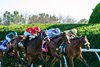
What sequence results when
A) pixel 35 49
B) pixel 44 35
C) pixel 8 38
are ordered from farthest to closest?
1. pixel 8 38
2. pixel 35 49
3. pixel 44 35

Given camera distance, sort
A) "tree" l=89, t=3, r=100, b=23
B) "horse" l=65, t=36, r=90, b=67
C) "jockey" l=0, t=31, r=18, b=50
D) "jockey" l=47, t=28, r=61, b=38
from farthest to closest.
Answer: "tree" l=89, t=3, r=100, b=23 → "jockey" l=0, t=31, r=18, b=50 → "jockey" l=47, t=28, r=61, b=38 → "horse" l=65, t=36, r=90, b=67

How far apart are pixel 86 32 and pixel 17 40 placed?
2.14 meters

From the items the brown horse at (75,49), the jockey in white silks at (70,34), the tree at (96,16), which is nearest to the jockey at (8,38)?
the jockey in white silks at (70,34)

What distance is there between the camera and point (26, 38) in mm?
11148

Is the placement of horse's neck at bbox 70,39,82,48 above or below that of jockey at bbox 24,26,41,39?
below

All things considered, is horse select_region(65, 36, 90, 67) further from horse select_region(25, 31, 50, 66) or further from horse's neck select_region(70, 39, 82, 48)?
horse select_region(25, 31, 50, 66)

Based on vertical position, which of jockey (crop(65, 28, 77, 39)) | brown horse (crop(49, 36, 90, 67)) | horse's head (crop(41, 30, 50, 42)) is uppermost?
horse's head (crop(41, 30, 50, 42))

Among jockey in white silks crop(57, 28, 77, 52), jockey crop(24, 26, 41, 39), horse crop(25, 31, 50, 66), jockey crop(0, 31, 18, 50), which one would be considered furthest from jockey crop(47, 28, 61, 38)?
jockey crop(0, 31, 18, 50)

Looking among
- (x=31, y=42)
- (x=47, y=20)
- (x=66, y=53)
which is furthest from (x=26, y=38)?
(x=47, y=20)

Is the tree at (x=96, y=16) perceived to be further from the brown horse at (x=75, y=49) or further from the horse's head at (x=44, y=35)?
the horse's head at (x=44, y=35)

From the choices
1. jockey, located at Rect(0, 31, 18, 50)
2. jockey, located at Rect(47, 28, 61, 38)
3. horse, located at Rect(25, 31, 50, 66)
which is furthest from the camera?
jockey, located at Rect(0, 31, 18, 50)

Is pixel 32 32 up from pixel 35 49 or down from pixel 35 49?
up

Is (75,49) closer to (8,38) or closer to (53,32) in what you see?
(53,32)

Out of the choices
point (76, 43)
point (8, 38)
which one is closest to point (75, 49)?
point (76, 43)
